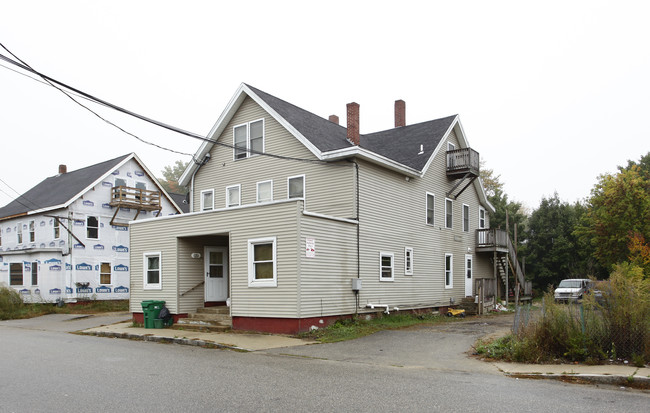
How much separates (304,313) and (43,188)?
94.1ft

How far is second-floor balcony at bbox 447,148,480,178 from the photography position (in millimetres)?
25141

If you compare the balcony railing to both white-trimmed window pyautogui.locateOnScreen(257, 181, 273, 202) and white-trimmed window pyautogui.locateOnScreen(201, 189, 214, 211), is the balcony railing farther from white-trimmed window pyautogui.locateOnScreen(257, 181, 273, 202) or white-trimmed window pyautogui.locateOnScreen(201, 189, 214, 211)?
white-trimmed window pyautogui.locateOnScreen(257, 181, 273, 202)

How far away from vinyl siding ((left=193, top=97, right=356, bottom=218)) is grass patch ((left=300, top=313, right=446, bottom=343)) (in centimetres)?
380

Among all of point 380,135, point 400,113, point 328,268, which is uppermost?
point 400,113

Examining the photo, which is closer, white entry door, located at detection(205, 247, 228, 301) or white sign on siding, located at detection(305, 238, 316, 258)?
white sign on siding, located at detection(305, 238, 316, 258)

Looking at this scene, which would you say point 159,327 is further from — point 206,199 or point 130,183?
point 130,183

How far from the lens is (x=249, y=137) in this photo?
22203 mm

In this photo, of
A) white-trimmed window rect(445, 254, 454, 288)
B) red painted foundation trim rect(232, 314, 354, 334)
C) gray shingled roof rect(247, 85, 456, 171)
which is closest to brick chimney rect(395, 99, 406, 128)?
gray shingled roof rect(247, 85, 456, 171)

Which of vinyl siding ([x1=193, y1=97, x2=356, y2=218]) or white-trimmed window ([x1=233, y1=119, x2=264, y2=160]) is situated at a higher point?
white-trimmed window ([x1=233, y1=119, x2=264, y2=160])

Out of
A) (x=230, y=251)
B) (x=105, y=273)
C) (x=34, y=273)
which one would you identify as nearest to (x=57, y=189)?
(x=34, y=273)

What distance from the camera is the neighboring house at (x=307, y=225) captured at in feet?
53.3

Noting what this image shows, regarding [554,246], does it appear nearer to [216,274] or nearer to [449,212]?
[449,212]

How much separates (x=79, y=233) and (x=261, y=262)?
18.6 metres

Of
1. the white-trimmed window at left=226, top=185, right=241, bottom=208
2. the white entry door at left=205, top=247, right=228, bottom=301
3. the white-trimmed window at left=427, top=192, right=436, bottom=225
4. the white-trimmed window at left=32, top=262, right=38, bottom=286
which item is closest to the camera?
the white entry door at left=205, top=247, right=228, bottom=301
